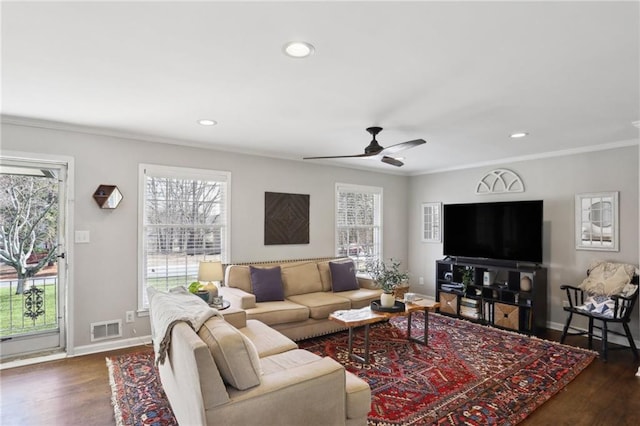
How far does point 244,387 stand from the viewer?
183 centimetres

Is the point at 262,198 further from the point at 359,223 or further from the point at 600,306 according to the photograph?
the point at 600,306

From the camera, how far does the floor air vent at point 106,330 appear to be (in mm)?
3836

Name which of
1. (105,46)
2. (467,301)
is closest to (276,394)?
(105,46)

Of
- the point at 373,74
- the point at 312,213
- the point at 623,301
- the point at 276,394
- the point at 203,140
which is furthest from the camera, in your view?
the point at 312,213

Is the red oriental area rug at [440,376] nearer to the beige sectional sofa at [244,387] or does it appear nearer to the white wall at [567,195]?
the beige sectional sofa at [244,387]

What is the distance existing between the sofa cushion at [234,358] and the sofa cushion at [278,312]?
1.95 metres

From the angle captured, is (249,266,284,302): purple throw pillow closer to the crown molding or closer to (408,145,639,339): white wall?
(408,145,639,339): white wall

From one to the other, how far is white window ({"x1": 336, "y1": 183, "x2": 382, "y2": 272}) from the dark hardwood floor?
3509 millimetres

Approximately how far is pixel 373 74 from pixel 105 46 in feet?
5.47

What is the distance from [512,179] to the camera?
17.6 ft

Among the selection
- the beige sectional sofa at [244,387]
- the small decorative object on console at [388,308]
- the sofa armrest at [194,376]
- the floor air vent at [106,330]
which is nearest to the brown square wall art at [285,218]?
the small decorative object on console at [388,308]

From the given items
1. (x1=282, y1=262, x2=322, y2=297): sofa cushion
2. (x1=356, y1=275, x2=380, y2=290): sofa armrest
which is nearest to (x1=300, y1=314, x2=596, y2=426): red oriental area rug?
(x1=356, y1=275, x2=380, y2=290): sofa armrest

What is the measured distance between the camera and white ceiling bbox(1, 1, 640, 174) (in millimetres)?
1738

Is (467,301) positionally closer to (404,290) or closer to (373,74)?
(404,290)
